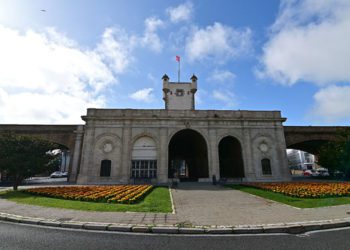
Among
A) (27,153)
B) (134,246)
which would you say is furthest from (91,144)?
(134,246)

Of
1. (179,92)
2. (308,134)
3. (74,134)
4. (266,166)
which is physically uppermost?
(179,92)

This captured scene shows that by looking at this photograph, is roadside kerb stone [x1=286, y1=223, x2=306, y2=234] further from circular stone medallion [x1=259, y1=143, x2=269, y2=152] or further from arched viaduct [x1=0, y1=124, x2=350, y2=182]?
arched viaduct [x1=0, y1=124, x2=350, y2=182]

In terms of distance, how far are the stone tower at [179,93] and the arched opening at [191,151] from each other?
7.10 metres

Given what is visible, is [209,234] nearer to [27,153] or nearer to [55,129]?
[27,153]

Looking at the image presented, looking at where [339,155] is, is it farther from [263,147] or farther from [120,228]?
[120,228]

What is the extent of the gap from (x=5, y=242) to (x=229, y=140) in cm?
Result: 2804

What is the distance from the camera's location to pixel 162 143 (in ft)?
87.1

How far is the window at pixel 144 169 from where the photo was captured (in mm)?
26025

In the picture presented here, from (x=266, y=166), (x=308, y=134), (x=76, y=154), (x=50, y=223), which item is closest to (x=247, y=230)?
(x=50, y=223)

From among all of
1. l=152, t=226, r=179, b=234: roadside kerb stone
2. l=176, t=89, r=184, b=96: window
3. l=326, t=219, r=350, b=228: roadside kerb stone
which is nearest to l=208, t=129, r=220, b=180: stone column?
l=176, t=89, r=184, b=96: window

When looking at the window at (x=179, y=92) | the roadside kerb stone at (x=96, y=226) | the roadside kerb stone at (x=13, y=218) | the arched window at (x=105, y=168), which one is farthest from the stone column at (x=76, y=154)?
the roadside kerb stone at (x=96, y=226)

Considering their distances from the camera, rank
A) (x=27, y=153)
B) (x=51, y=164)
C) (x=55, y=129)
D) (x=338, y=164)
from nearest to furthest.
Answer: (x=27, y=153) → (x=51, y=164) → (x=338, y=164) → (x=55, y=129)

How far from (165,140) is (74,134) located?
13477mm

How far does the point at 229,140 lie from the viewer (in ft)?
99.8
